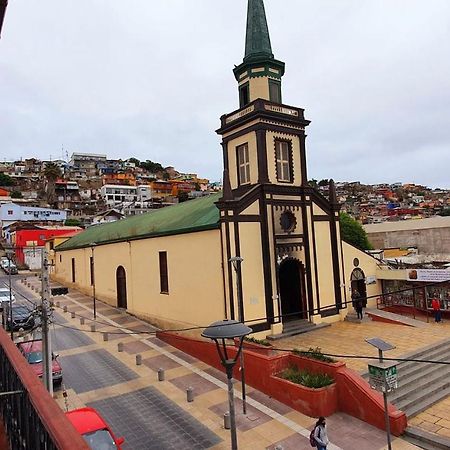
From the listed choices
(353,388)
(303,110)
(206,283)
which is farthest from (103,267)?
(353,388)

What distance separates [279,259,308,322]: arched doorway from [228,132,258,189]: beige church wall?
5198 millimetres

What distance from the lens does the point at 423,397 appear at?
1324cm

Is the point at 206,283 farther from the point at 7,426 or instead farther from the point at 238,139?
the point at 7,426

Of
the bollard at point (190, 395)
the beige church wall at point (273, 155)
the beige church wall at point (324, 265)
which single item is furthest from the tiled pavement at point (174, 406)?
the beige church wall at point (273, 155)

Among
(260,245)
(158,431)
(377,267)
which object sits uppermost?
(260,245)

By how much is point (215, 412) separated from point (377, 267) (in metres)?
16.9

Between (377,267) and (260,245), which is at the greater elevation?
(260,245)

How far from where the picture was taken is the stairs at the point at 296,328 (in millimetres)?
18409

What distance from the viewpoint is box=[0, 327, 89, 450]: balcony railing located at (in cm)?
247

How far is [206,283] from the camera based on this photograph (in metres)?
19.3

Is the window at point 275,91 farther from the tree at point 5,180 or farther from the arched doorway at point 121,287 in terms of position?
the tree at point 5,180

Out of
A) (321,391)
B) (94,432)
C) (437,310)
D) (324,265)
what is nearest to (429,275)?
(437,310)

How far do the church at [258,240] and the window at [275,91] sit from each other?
0.06 metres

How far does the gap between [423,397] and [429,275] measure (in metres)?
10.7
